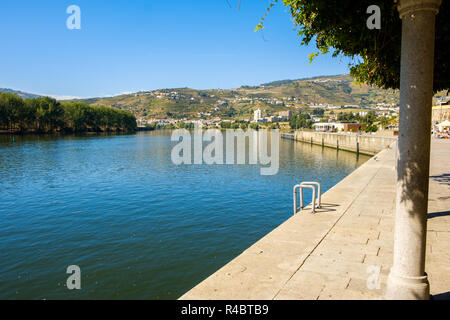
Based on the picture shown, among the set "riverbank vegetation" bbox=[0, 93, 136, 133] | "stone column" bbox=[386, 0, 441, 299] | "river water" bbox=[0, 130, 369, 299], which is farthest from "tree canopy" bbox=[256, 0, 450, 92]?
"riverbank vegetation" bbox=[0, 93, 136, 133]

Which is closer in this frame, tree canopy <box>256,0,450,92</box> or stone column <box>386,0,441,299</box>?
stone column <box>386,0,441,299</box>

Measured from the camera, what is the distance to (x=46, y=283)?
852 centimetres

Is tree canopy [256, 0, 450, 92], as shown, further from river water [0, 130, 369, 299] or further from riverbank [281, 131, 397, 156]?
riverbank [281, 131, 397, 156]

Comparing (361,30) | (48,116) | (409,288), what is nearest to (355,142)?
(361,30)

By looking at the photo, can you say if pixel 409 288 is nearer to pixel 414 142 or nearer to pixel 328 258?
pixel 414 142

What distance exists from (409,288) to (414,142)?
1.69 meters

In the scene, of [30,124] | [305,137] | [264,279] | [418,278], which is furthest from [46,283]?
[30,124]

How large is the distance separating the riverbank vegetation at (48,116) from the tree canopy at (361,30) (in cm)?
10510

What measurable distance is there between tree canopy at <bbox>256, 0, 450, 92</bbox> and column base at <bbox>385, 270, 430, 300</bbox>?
3.66 metres

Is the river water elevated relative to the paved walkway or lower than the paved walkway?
lower

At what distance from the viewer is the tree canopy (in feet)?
17.0

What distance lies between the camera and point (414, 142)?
350 cm

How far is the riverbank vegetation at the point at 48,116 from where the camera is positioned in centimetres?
9219

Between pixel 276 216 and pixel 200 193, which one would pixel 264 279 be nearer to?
pixel 276 216
